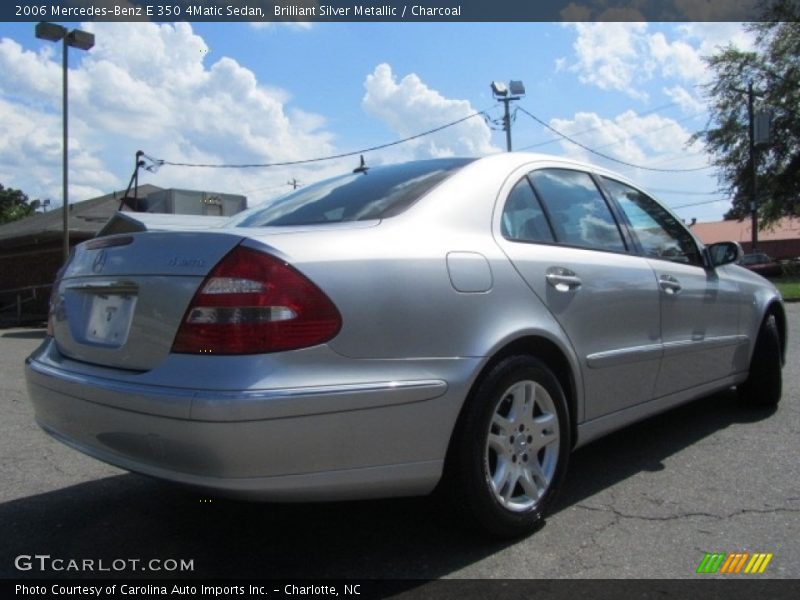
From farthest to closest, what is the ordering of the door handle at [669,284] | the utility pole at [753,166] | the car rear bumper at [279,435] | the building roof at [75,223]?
the utility pole at [753,166]
the building roof at [75,223]
the door handle at [669,284]
the car rear bumper at [279,435]

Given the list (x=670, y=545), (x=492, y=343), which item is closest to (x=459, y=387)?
(x=492, y=343)

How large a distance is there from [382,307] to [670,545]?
149cm

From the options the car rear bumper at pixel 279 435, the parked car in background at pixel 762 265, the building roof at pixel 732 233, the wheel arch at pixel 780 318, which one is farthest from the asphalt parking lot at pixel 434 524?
the building roof at pixel 732 233

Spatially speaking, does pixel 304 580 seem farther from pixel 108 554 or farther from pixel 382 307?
pixel 382 307

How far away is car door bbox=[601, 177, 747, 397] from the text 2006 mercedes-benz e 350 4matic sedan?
0.34 m

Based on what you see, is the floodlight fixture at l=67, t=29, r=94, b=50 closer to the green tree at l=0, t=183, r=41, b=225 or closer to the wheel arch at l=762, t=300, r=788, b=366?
the wheel arch at l=762, t=300, r=788, b=366

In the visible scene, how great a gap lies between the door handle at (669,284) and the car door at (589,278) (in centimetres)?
9

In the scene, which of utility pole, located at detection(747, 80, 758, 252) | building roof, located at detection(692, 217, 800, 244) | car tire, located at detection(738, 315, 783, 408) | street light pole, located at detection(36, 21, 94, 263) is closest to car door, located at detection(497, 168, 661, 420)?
car tire, located at detection(738, 315, 783, 408)

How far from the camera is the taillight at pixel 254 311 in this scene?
221 cm

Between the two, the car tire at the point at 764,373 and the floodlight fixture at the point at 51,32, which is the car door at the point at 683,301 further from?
the floodlight fixture at the point at 51,32

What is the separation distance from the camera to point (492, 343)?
102 inches

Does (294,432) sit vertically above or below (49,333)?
below

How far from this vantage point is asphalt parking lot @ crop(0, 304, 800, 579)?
2.58 metres

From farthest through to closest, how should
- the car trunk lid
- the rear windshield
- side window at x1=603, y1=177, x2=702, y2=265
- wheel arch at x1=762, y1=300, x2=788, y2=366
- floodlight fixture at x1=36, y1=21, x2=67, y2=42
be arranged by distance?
floodlight fixture at x1=36, y1=21, x2=67, y2=42 → wheel arch at x1=762, y1=300, x2=788, y2=366 → side window at x1=603, y1=177, x2=702, y2=265 → the rear windshield → the car trunk lid
